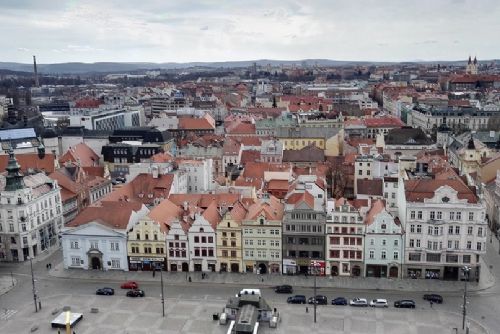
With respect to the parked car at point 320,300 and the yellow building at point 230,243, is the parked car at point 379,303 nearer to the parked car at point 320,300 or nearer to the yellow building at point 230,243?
the parked car at point 320,300

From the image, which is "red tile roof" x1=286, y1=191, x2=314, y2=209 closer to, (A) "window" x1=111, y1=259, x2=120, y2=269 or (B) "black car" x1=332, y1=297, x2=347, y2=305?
(B) "black car" x1=332, y1=297, x2=347, y2=305

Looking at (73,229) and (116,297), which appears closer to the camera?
(116,297)

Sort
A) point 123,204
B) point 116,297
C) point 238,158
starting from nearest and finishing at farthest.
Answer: point 116,297 < point 123,204 < point 238,158

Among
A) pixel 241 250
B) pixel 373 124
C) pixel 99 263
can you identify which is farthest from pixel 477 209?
pixel 373 124

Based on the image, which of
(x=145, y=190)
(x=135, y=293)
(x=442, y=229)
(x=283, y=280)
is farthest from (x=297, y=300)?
(x=145, y=190)

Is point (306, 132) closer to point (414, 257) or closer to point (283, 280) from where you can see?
point (414, 257)

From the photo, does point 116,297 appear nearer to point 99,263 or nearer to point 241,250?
point 99,263
